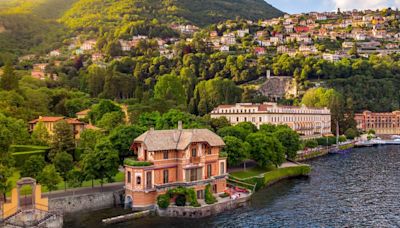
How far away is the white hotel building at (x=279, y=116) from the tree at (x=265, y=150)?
3851 cm

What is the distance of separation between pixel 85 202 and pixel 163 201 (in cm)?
773

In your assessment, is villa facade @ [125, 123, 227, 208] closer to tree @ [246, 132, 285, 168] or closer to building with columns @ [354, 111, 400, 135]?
tree @ [246, 132, 285, 168]

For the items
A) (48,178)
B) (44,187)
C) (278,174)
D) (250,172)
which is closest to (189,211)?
(48,178)

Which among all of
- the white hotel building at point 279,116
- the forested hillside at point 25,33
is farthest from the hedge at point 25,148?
the forested hillside at point 25,33

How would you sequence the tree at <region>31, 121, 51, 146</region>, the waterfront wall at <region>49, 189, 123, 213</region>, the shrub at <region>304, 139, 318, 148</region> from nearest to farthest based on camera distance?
the waterfront wall at <region>49, 189, 123, 213</region>
the tree at <region>31, 121, 51, 146</region>
the shrub at <region>304, 139, 318, 148</region>

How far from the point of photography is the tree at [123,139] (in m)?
56.2

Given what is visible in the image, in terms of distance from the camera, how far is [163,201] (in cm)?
4516

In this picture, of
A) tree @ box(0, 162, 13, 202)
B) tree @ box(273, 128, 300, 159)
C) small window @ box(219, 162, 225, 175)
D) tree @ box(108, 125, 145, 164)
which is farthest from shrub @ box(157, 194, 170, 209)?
tree @ box(273, 128, 300, 159)

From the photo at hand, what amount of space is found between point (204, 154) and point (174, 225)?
10.0 meters

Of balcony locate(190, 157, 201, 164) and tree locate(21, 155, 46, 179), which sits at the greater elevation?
balcony locate(190, 157, 201, 164)

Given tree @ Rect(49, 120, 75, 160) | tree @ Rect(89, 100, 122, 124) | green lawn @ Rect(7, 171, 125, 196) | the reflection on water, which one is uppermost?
tree @ Rect(89, 100, 122, 124)

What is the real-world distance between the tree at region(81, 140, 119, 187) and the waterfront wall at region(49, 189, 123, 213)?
2149 millimetres

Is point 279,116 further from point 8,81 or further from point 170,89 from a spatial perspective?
point 8,81

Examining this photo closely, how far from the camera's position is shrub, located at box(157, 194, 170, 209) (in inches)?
1775
